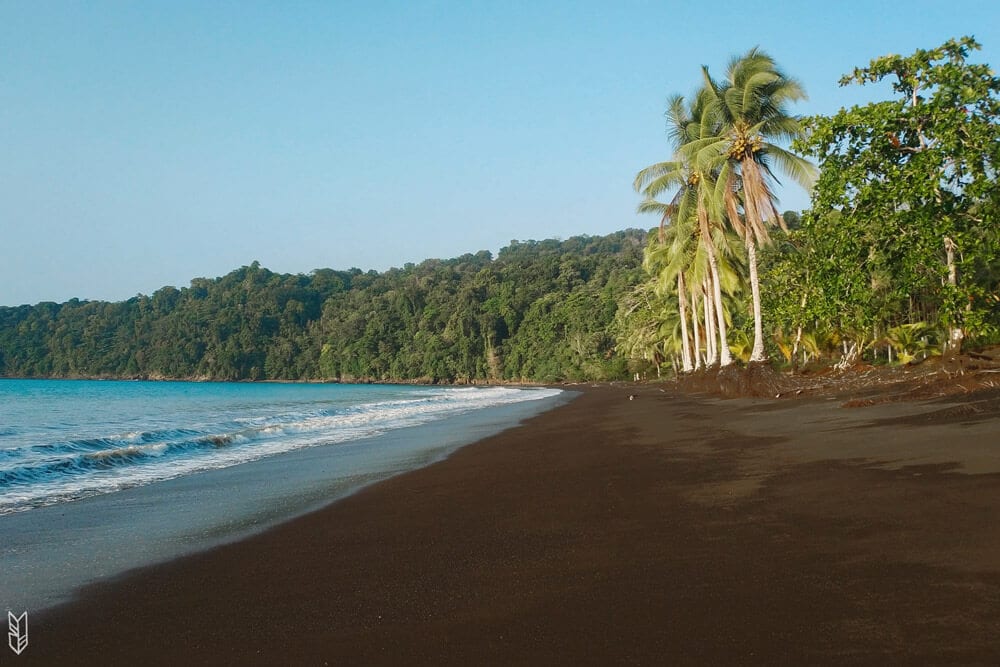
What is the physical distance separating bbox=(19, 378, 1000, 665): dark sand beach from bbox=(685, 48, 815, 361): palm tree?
14.8 metres

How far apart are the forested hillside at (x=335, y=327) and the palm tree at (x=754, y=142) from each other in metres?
55.4

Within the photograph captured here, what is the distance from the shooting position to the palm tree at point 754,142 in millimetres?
21688

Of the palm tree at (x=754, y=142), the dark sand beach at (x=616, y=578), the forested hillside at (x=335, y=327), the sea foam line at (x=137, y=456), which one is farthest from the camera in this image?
the forested hillside at (x=335, y=327)

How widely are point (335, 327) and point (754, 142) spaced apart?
108660 mm

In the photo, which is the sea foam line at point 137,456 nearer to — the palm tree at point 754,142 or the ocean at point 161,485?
the ocean at point 161,485

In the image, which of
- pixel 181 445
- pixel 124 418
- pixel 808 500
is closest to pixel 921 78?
pixel 808 500

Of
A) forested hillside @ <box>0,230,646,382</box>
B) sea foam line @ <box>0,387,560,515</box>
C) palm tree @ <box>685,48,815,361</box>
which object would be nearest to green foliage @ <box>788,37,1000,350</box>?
palm tree @ <box>685,48,815,361</box>

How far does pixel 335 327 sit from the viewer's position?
124 metres

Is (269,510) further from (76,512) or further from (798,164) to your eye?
(798,164)

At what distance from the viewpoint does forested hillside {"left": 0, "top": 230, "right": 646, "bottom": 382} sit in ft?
311

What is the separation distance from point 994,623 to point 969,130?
12826mm

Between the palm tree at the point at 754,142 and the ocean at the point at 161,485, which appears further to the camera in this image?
the palm tree at the point at 754,142

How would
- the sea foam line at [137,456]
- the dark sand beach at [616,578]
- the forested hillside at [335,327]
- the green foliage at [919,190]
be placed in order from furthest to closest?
1. the forested hillside at [335,327]
2. the green foliage at [919,190]
3. the sea foam line at [137,456]
4. the dark sand beach at [616,578]

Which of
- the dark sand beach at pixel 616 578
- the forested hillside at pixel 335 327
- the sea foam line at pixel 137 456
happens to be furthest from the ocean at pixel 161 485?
the forested hillside at pixel 335 327
